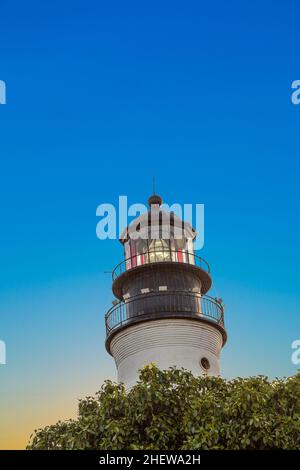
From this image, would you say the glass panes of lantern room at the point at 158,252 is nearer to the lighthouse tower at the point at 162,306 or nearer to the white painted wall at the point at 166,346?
the lighthouse tower at the point at 162,306

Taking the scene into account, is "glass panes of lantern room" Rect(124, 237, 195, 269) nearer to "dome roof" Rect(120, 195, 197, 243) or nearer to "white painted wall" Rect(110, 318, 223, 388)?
"dome roof" Rect(120, 195, 197, 243)

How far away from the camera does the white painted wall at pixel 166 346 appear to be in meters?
27.1

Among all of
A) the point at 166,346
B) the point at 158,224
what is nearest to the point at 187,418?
the point at 166,346

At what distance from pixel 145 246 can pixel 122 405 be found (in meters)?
11.1

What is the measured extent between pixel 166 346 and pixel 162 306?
170 centimetres

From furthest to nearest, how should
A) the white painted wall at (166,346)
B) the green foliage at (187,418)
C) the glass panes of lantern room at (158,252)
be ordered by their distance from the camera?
the glass panes of lantern room at (158,252) → the white painted wall at (166,346) → the green foliage at (187,418)

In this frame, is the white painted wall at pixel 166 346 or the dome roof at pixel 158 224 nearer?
the white painted wall at pixel 166 346

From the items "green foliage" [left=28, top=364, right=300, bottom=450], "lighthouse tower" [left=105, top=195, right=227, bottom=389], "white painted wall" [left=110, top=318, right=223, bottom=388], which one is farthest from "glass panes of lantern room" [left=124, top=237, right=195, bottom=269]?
"green foliage" [left=28, top=364, right=300, bottom=450]

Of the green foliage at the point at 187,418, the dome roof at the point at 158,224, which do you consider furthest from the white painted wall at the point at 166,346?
the green foliage at the point at 187,418

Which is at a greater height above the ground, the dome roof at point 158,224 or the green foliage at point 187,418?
the dome roof at point 158,224

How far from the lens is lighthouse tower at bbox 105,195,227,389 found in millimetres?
27281

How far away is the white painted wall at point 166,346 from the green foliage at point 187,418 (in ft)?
19.5

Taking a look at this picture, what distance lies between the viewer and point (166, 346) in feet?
89.0
